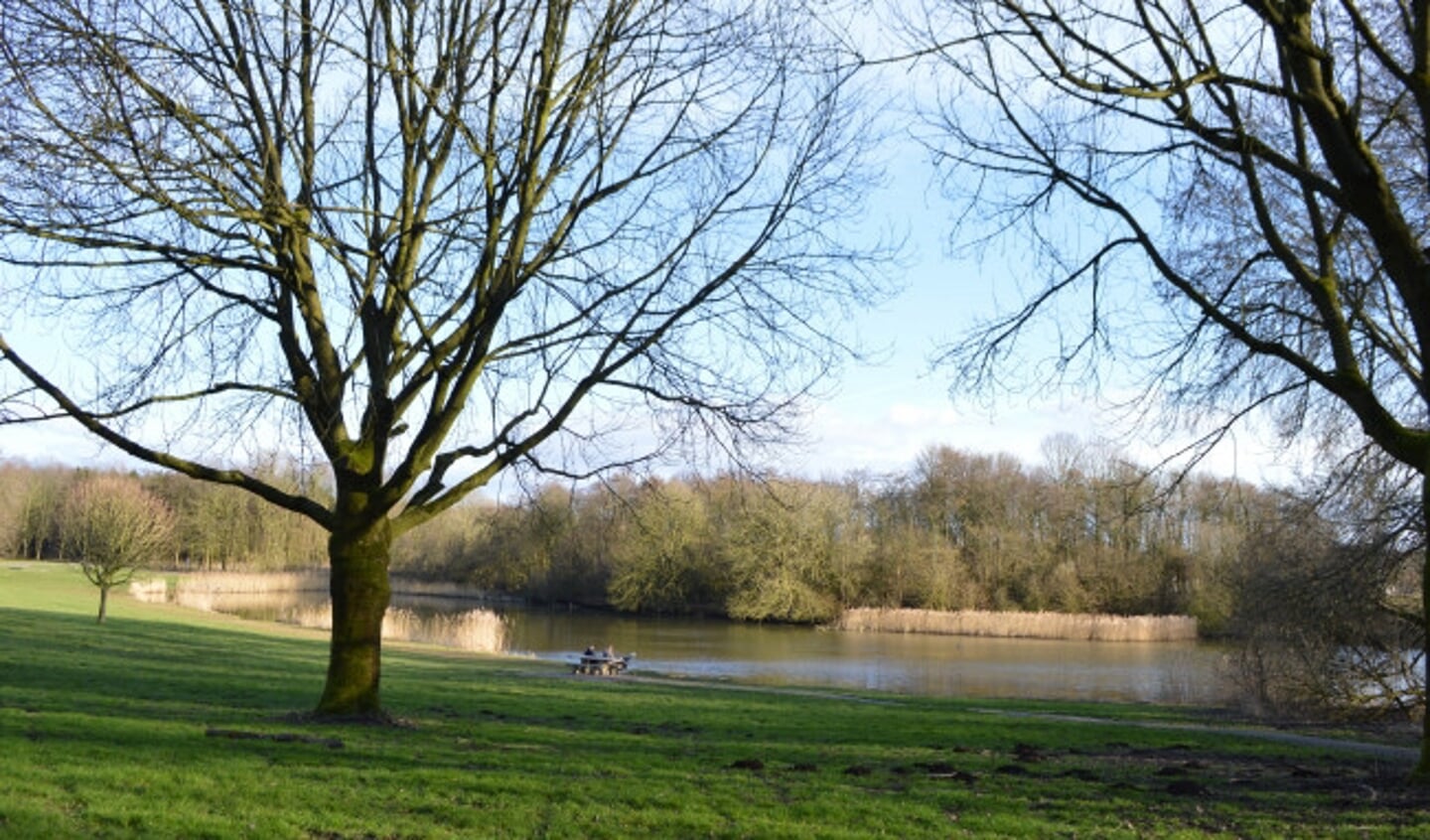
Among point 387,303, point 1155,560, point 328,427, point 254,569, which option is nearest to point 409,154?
point 387,303

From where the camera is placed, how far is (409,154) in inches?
450

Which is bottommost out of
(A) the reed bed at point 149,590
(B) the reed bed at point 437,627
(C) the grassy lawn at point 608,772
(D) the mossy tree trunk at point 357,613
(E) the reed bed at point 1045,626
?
(B) the reed bed at point 437,627

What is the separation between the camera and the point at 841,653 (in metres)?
39.0

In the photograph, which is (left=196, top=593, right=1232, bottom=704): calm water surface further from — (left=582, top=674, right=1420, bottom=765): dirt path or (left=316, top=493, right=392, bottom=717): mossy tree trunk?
(left=316, top=493, right=392, bottom=717): mossy tree trunk

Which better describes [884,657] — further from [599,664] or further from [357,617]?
[357,617]

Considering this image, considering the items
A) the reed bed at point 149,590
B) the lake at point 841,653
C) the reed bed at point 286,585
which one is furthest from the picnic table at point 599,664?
the reed bed at point 286,585

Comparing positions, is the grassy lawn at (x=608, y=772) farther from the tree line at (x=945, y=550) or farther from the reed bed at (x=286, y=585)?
the reed bed at (x=286, y=585)

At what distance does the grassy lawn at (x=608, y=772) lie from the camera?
6898 mm

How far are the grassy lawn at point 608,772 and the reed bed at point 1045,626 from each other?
31379mm

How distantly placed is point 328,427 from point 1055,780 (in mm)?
7328

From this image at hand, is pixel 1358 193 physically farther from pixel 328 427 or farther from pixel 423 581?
pixel 423 581

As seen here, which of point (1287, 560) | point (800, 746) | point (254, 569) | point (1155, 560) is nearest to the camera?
point (800, 746)

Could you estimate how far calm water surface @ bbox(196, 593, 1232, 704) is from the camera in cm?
2989

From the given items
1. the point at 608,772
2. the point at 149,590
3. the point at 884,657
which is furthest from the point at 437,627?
the point at 608,772
